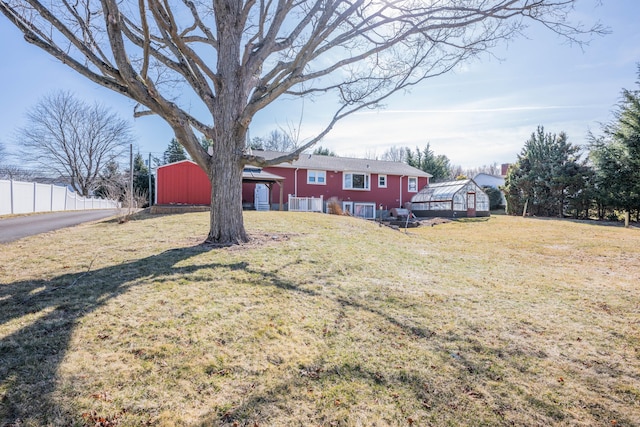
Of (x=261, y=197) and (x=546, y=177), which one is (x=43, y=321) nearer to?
(x=261, y=197)

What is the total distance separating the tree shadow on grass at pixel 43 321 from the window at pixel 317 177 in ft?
60.1

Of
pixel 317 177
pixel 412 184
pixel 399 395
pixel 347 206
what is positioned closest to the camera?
pixel 399 395

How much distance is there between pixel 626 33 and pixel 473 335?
27.7 feet

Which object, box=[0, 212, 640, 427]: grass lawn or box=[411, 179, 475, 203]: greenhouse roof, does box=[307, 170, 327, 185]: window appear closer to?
box=[411, 179, 475, 203]: greenhouse roof

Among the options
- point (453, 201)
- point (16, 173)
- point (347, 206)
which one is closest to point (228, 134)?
point (347, 206)

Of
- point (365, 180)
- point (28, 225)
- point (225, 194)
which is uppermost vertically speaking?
point (365, 180)

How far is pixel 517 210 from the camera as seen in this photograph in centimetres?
2736

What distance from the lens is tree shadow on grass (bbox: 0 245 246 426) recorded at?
2016mm

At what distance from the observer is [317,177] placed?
23516 mm

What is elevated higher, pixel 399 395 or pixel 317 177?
pixel 317 177

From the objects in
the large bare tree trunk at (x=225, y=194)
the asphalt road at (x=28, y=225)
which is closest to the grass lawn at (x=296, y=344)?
the large bare tree trunk at (x=225, y=194)

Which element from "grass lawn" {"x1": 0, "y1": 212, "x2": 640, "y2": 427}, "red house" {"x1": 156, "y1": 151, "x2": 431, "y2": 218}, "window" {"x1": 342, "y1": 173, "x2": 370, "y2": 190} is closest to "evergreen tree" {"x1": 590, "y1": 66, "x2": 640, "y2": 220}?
"red house" {"x1": 156, "y1": 151, "x2": 431, "y2": 218}

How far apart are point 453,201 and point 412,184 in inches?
179

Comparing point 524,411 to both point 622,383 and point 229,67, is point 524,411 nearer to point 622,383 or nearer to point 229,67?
point 622,383
